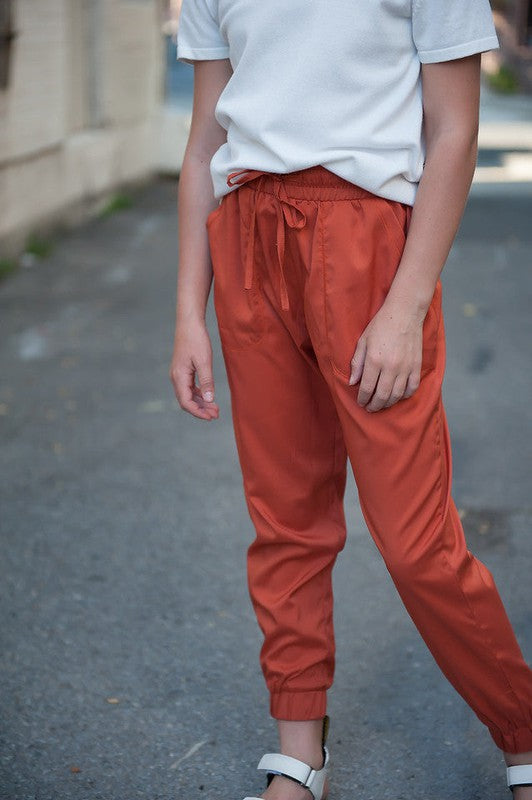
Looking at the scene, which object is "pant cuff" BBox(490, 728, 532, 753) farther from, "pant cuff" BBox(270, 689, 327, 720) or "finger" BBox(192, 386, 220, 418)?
"finger" BBox(192, 386, 220, 418)

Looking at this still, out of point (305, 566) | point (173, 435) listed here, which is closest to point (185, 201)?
point (305, 566)

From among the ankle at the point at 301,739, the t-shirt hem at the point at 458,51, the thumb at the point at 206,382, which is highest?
the t-shirt hem at the point at 458,51

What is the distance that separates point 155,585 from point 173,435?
127cm

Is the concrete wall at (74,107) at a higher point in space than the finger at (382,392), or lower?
lower

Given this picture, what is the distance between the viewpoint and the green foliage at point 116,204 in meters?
9.52

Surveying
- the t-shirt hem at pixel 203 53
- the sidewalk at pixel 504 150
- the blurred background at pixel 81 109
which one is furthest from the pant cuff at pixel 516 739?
the sidewalk at pixel 504 150

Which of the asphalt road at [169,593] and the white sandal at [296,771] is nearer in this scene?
the white sandal at [296,771]

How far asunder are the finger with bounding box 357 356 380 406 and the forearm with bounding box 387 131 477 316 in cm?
11

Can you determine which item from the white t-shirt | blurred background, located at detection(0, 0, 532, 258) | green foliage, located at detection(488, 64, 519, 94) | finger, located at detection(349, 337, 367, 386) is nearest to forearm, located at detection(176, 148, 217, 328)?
the white t-shirt

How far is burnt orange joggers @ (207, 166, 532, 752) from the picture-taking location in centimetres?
179

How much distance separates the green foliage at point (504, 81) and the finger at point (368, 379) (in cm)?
2569

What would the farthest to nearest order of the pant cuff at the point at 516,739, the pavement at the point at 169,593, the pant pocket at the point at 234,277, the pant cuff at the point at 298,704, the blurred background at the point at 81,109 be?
the blurred background at the point at 81,109, the pavement at the point at 169,593, the pant cuff at the point at 298,704, the pant cuff at the point at 516,739, the pant pocket at the point at 234,277

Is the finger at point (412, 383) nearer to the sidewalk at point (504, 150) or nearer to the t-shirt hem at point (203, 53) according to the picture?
the t-shirt hem at point (203, 53)

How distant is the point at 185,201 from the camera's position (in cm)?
207
